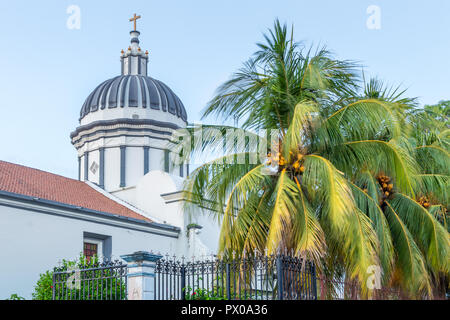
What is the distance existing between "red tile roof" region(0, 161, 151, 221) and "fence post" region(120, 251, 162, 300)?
9657mm

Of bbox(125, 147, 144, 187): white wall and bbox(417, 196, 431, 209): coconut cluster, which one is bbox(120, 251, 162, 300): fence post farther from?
bbox(125, 147, 144, 187): white wall

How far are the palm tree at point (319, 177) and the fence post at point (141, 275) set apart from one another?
1.90m

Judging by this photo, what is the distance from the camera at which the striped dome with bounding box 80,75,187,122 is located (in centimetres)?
3338

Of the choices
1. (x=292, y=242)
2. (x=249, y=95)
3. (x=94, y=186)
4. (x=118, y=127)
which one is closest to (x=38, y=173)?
(x=94, y=186)

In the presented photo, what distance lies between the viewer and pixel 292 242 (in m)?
14.1

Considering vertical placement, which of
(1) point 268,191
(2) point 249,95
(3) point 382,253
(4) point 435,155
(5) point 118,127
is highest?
(5) point 118,127

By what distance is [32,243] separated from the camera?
21.5 meters

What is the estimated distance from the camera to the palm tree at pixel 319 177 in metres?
13.6

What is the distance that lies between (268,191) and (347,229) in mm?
2368

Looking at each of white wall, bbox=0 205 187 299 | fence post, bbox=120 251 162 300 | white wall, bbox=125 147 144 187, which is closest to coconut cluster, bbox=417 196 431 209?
fence post, bbox=120 251 162 300

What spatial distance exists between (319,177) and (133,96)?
21064 millimetres

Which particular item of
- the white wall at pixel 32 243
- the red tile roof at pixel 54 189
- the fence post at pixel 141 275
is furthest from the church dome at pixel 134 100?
the fence post at pixel 141 275

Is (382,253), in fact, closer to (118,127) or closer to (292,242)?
(292,242)
